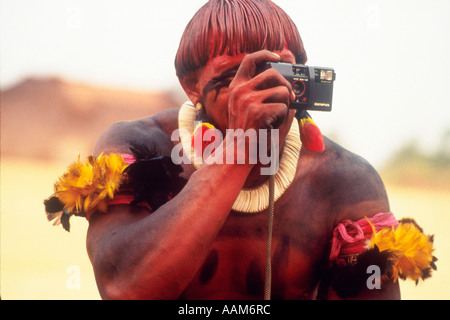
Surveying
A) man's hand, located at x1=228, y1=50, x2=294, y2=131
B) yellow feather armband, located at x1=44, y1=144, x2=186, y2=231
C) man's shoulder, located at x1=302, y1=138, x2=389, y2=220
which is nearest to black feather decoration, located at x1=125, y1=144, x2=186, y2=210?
yellow feather armband, located at x1=44, y1=144, x2=186, y2=231

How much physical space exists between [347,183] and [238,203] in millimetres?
331

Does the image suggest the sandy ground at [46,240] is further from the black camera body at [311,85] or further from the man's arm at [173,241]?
the black camera body at [311,85]

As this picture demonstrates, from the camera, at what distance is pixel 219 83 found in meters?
1.45

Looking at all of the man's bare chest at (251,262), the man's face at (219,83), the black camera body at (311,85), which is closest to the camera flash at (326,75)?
the black camera body at (311,85)

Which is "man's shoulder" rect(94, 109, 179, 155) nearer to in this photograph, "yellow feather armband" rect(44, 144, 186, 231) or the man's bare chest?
"yellow feather armband" rect(44, 144, 186, 231)

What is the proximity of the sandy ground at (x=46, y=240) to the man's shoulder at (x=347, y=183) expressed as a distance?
987mm

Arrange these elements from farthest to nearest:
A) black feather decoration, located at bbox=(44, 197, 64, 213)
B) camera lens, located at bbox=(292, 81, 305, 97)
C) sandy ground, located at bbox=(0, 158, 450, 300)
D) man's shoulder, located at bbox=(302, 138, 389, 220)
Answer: sandy ground, located at bbox=(0, 158, 450, 300)
man's shoulder, located at bbox=(302, 138, 389, 220)
black feather decoration, located at bbox=(44, 197, 64, 213)
camera lens, located at bbox=(292, 81, 305, 97)

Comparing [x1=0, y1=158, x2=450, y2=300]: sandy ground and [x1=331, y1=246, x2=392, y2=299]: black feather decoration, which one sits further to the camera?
[x1=0, y1=158, x2=450, y2=300]: sandy ground

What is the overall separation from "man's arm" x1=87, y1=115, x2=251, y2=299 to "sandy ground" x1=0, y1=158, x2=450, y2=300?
2.85 ft

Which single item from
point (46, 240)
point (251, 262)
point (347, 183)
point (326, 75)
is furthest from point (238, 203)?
point (46, 240)

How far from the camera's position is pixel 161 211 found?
1.25 metres

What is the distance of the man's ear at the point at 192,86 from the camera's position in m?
1.55

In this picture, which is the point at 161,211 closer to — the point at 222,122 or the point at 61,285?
the point at 222,122

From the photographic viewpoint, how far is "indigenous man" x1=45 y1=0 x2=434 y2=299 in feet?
4.01
